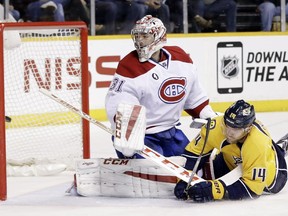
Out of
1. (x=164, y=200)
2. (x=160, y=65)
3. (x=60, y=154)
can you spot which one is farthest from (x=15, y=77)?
(x=164, y=200)

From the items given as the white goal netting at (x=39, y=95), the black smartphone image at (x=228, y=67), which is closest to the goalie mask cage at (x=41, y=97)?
the white goal netting at (x=39, y=95)

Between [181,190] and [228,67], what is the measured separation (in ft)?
14.5

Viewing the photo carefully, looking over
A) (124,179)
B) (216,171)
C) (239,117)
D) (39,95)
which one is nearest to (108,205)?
(124,179)

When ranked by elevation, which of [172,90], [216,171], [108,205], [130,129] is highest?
[172,90]

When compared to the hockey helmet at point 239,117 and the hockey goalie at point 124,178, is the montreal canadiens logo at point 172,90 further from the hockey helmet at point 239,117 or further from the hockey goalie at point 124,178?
the hockey helmet at point 239,117

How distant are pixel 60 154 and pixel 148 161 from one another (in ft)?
5.39

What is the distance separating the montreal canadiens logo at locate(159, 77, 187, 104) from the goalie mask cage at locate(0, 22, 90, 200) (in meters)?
0.97

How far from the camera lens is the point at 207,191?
423 cm

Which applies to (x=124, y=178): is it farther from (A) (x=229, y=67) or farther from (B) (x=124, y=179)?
(A) (x=229, y=67)

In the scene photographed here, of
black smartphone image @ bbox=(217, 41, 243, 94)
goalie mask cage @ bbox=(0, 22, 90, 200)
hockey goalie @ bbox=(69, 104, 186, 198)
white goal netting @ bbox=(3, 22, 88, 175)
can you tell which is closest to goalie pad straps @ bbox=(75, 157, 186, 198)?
hockey goalie @ bbox=(69, 104, 186, 198)

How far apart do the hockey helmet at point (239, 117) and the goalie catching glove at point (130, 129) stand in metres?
0.38

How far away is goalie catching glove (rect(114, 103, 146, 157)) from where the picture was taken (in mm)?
4285

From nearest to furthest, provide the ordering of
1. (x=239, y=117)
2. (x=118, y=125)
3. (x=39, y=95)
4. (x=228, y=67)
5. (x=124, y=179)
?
(x=239, y=117), (x=118, y=125), (x=124, y=179), (x=39, y=95), (x=228, y=67)

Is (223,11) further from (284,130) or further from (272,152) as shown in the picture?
(272,152)
